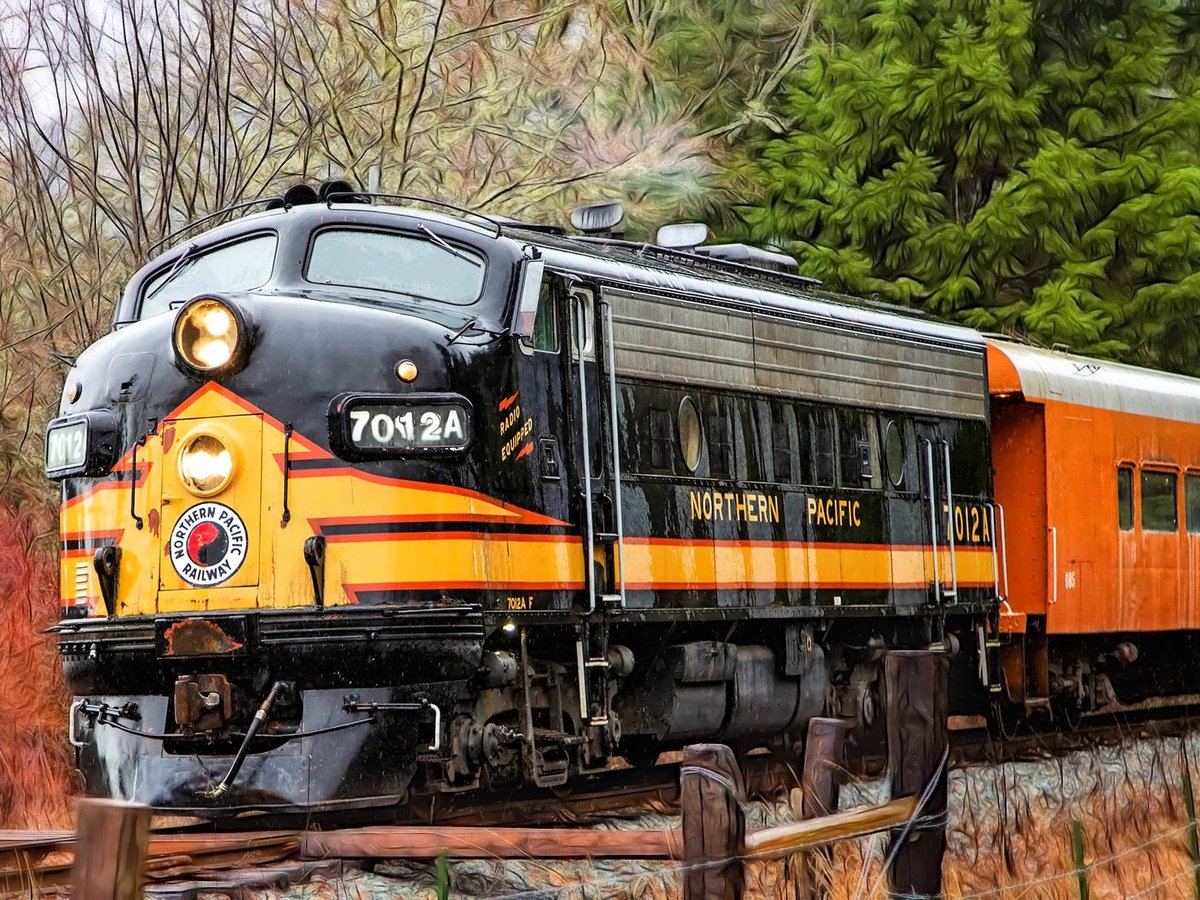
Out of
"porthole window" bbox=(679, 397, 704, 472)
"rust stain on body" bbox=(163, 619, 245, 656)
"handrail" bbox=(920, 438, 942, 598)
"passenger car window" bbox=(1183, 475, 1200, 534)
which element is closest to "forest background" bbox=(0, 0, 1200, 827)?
"rust stain on body" bbox=(163, 619, 245, 656)

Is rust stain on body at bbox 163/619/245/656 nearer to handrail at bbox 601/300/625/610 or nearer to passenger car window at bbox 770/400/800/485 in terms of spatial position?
handrail at bbox 601/300/625/610

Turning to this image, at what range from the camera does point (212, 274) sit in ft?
38.3

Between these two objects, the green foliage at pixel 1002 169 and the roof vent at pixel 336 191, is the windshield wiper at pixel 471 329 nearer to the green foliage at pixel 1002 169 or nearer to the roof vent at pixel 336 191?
the roof vent at pixel 336 191

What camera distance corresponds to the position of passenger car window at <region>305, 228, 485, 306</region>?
434 inches

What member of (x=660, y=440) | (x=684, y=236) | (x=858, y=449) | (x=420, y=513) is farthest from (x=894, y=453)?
(x=420, y=513)

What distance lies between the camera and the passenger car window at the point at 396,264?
11.0 m

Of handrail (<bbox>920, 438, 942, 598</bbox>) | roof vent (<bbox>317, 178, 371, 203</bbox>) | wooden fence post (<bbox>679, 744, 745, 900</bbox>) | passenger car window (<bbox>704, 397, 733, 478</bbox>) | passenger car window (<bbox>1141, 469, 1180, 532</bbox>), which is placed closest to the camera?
wooden fence post (<bbox>679, 744, 745, 900</bbox>)

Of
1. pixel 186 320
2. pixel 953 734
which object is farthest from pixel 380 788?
pixel 953 734

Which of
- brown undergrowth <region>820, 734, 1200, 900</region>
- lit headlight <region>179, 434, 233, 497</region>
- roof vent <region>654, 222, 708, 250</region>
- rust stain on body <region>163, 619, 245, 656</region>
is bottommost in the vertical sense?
brown undergrowth <region>820, 734, 1200, 900</region>

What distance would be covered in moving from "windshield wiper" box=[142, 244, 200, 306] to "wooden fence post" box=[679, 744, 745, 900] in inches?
264

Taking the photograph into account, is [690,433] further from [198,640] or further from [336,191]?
[198,640]

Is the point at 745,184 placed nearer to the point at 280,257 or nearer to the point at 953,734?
the point at 953,734

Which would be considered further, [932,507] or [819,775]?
[932,507]

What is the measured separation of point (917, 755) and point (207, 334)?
454 centimetres
